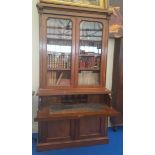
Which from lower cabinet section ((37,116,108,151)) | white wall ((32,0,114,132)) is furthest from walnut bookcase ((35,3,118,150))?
white wall ((32,0,114,132))

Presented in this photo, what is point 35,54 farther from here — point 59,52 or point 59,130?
point 59,130

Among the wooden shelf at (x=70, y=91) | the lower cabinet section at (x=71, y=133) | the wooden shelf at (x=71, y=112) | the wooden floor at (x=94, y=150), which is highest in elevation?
the wooden shelf at (x=70, y=91)

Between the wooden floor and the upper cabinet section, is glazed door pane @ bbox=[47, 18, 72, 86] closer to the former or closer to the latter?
the upper cabinet section

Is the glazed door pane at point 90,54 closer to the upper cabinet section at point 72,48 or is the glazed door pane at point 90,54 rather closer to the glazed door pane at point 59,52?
the upper cabinet section at point 72,48

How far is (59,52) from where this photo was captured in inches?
104

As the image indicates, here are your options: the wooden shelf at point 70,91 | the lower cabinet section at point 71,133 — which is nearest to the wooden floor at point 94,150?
the lower cabinet section at point 71,133

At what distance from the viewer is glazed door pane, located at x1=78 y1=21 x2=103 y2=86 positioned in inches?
106

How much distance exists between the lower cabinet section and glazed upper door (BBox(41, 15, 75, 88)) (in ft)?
1.86

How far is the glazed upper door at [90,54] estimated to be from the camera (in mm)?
2672

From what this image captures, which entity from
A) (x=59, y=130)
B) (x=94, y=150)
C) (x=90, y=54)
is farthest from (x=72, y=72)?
(x=94, y=150)

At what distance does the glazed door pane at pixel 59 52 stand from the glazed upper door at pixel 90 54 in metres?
0.17
